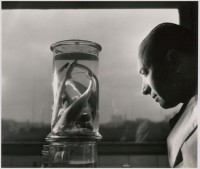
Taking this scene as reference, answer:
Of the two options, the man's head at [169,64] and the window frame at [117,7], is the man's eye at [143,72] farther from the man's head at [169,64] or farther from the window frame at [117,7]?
the window frame at [117,7]

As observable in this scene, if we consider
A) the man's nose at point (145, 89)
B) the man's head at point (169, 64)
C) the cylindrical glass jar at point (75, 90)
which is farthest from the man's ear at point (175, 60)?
the cylindrical glass jar at point (75, 90)

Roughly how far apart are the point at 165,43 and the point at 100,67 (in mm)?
237

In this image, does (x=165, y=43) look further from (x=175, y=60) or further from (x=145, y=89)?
(x=145, y=89)

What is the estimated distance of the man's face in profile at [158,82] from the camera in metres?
0.95

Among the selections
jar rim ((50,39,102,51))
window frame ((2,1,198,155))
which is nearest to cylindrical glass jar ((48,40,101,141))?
jar rim ((50,39,102,51))

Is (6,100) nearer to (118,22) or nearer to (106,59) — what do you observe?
(106,59)

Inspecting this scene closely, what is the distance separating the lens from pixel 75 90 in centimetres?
91

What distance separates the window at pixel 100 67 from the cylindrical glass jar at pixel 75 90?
43mm

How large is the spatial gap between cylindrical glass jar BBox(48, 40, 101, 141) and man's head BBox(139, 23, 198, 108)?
7.0 inches

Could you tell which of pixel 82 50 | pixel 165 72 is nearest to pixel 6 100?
pixel 82 50

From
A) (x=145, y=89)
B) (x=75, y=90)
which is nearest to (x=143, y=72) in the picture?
(x=145, y=89)

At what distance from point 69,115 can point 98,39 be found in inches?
11.9

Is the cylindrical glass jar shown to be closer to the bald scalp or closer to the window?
the window

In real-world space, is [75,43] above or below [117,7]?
below
